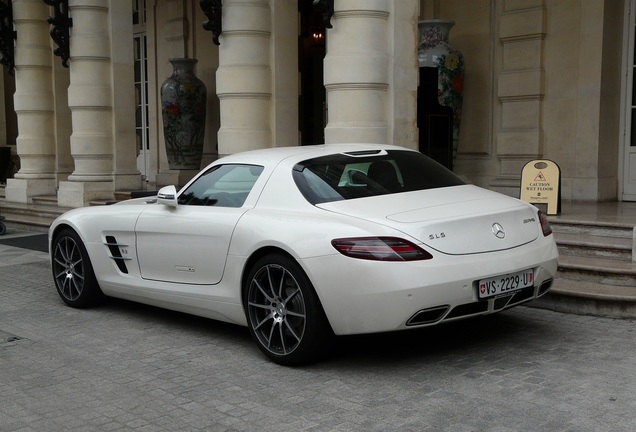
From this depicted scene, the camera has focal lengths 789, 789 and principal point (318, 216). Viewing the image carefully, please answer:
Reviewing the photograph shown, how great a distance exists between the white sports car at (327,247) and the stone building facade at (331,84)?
3385mm

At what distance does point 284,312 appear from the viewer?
17.1 ft

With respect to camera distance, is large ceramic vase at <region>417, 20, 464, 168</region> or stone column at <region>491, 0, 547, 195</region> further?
large ceramic vase at <region>417, 20, 464, 168</region>

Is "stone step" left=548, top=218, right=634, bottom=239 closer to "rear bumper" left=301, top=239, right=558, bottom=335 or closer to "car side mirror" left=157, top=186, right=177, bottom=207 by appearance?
"rear bumper" left=301, top=239, right=558, bottom=335

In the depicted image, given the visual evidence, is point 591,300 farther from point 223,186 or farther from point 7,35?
point 7,35

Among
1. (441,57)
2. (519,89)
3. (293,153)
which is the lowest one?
(293,153)

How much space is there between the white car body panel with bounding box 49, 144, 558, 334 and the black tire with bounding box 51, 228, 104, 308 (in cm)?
61

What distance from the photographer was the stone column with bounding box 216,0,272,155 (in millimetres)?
11008

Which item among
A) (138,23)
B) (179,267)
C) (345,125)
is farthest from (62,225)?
(138,23)

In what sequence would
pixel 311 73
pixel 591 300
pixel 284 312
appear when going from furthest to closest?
pixel 311 73, pixel 591 300, pixel 284 312

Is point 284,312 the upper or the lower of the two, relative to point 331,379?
upper

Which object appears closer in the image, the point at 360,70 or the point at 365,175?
the point at 365,175

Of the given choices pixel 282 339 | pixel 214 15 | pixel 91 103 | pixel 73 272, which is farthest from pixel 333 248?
pixel 91 103

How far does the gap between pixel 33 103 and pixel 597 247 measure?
1288 cm

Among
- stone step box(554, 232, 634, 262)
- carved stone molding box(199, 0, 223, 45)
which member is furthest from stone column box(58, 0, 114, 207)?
stone step box(554, 232, 634, 262)
